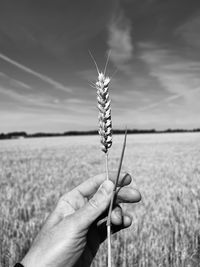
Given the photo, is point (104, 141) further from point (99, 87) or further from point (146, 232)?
point (146, 232)

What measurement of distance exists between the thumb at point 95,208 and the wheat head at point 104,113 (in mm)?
606

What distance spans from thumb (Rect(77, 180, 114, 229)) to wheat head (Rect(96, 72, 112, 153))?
606 millimetres

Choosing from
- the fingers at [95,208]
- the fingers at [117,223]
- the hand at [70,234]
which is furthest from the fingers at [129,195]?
the fingers at [95,208]

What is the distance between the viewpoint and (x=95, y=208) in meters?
1.65

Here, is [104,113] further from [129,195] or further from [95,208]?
[129,195]

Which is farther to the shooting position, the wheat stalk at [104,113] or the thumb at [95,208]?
the thumb at [95,208]

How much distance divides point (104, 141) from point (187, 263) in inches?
90.7

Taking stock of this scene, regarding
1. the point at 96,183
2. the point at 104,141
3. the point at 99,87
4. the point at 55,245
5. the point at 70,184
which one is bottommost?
the point at 70,184

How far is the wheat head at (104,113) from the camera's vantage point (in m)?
1.08

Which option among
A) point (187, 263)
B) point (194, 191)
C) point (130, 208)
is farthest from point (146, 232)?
point (194, 191)

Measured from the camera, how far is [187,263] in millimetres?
2822

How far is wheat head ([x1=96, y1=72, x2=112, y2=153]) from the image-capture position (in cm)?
108

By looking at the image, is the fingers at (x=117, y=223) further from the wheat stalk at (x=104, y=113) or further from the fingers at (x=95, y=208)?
the wheat stalk at (x=104, y=113)

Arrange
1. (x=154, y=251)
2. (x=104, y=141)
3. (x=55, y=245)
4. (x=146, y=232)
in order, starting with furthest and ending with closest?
(x=146, y=232) → (x=154, y=251) → (x=55, y=245) → (x=104, y=141)
